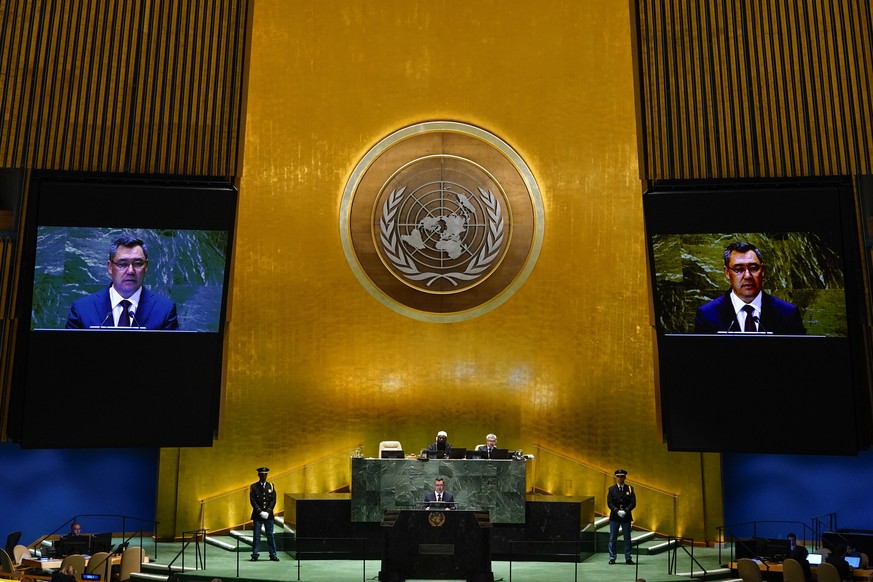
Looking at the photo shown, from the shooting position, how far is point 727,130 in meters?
12.8

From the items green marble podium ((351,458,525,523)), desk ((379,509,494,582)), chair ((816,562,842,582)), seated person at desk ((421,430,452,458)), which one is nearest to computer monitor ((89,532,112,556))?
green marble podium ((351,458,525,523))

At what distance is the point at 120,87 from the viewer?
13.0 m

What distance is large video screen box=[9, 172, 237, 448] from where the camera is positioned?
40.8 feet

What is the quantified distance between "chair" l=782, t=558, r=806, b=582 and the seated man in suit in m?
7.63

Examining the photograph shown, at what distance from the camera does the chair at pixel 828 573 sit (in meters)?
10.1

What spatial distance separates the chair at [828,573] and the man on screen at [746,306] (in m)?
3.12

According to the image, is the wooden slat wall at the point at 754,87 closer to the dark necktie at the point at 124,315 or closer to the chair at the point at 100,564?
the dark necktie at the point at 124,315

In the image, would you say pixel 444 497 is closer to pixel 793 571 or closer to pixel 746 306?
pixel 793 571

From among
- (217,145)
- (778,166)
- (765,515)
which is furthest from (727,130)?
(217,145)

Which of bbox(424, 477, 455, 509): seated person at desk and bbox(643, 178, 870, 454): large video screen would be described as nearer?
bbox(424, 477, 455, 509): seated person at desk

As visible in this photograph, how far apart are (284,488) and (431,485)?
2411 mm

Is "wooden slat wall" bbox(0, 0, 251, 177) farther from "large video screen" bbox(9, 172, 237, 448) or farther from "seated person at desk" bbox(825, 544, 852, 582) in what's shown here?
"seated person at desk" bbox(825, 544, 852, 582)

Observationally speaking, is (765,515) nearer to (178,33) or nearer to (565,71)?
(565,71)

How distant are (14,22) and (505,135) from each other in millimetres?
6690
